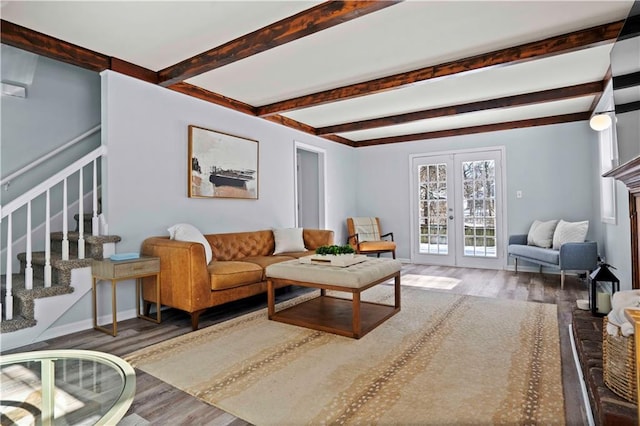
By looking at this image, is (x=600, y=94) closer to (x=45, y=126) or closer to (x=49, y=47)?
(x=49, y=47)

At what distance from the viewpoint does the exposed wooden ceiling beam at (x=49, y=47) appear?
2721mm

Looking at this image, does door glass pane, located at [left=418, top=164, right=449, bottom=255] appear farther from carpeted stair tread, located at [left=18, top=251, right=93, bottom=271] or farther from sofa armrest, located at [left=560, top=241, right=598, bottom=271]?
carpeted stair tread, located at [left=18, top=251, right=93, bottom=271]

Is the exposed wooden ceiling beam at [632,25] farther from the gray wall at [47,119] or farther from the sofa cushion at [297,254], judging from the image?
the gray wall at [47,119]

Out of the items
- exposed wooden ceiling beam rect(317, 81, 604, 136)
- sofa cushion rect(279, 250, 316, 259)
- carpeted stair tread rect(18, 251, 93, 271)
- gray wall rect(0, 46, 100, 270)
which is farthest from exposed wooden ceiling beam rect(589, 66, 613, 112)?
gray wall rect(0, 46, 100, 270)

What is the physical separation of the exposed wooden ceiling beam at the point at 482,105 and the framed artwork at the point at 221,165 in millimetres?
1914

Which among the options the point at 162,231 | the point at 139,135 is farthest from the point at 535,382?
the point at 139,135

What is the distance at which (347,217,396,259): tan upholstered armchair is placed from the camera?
620 centimetres

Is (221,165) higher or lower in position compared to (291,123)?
lower

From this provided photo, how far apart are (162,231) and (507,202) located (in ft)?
17.6

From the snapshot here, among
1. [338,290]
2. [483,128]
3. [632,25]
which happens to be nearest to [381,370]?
[338,290]

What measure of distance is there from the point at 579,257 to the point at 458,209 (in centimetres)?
217

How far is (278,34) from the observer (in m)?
2.72

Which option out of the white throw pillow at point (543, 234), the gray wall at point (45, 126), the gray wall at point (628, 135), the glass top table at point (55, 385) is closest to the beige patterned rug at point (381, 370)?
the glass top table at point (55, 385)

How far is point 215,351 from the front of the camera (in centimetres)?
254
